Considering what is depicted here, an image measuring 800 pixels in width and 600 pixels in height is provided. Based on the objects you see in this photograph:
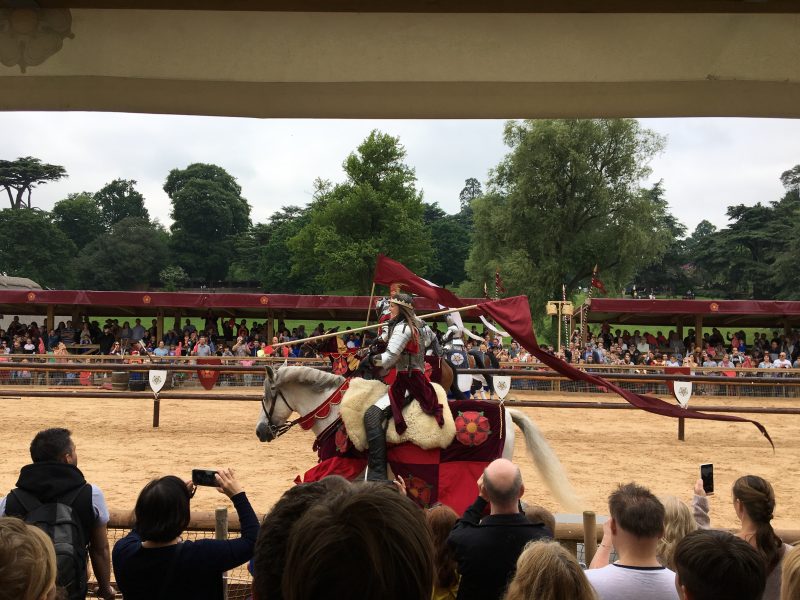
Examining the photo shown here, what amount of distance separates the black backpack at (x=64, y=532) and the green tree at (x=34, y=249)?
61863 millimetres

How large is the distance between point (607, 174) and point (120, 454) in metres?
29.8

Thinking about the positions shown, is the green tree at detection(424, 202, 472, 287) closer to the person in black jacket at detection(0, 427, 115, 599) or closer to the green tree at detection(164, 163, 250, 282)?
the green tree at detection(164, 163, 250, 282)

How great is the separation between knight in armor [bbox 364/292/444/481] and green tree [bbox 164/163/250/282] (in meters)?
62.0

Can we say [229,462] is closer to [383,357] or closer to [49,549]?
[383,357]

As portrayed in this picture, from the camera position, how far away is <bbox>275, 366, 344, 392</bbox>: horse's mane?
6.32 m

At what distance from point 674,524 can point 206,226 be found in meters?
68.8

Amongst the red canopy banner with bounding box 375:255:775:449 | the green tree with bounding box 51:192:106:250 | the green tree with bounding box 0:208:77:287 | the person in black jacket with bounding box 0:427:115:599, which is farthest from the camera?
the green tree with bounding box 51:192:106:250

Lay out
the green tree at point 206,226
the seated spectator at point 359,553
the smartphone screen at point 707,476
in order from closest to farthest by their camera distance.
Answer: the seated spectator at point 359,553 → the smartphone screen at point 707,476 → the green tree at point 206,226

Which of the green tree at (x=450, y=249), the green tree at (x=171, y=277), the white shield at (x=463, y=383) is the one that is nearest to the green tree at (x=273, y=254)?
the green tree at (x=171, y=277)

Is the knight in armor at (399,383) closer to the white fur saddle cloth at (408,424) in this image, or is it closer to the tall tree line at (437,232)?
the white fur saddle cloth at (408,424)

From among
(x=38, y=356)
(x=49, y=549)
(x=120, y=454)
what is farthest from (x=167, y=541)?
(x=38, y=356)

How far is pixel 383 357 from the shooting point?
575cm

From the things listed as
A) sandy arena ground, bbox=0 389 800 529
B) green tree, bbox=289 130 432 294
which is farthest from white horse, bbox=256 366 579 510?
green tree, bbox=289 130 432 294

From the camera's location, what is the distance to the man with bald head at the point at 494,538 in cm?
242
